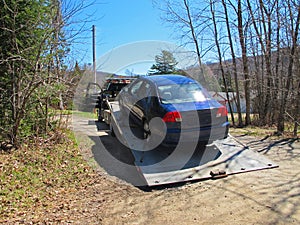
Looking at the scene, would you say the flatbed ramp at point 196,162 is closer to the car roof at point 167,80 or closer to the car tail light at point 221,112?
the car tail light at point 221,112

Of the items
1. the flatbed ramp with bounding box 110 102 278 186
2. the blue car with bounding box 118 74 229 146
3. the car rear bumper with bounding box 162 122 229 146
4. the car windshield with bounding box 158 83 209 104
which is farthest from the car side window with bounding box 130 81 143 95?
the car rear bumper with bounding box 162 122 229 146

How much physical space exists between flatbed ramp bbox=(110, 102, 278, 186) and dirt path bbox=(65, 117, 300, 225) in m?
0.16

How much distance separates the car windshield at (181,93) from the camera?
5249 mm

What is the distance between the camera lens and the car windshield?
5249mm

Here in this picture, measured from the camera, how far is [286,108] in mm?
8539

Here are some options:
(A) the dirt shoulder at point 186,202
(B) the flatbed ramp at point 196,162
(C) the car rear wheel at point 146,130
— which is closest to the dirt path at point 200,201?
(A) the dirt shoulder at point 186,202

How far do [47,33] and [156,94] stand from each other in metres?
3.09

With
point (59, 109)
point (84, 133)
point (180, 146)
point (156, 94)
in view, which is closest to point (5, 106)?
point (59, 109)

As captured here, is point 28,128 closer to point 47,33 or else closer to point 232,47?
point 47,33

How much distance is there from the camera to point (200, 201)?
3.59m

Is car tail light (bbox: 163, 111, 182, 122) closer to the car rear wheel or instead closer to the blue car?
the blue car

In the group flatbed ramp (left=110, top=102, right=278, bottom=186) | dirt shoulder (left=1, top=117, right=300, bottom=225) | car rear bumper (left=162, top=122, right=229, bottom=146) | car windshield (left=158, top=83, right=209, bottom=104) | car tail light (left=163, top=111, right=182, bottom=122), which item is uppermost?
car windshield (left=158, top=83, right=209, bottom=104)

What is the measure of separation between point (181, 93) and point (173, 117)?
0.92 m

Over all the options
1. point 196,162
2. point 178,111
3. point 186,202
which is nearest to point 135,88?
point 178,111
